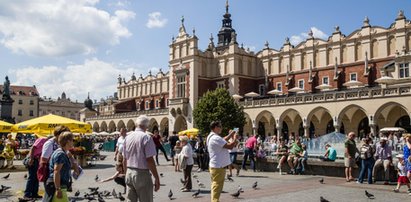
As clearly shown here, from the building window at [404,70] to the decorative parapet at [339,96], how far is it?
11.4 ft

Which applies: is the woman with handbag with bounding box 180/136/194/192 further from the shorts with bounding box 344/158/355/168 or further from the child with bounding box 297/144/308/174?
the child with bounding box 297/144/308/174

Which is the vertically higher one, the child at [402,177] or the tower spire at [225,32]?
the tower spire at [225,32]

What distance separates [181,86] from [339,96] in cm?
2291

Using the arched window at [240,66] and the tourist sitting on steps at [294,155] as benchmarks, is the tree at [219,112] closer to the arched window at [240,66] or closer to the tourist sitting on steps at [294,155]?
the arched window at [240,66]

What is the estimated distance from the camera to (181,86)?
5312cm

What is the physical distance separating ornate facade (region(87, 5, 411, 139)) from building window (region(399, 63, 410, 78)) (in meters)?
0.08

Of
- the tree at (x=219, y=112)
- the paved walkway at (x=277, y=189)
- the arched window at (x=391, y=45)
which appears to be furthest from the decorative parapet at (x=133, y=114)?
the paved walkway at (x=277, y=189)

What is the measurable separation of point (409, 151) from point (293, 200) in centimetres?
395

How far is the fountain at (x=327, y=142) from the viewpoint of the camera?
19141 millimetres

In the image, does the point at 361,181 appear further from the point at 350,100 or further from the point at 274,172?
the point at 350,100

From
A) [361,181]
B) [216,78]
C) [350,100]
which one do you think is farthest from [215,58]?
[361,181]

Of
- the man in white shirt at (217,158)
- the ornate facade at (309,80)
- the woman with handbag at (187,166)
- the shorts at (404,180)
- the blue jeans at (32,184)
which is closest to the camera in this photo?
the man in white shirt at (217,158)

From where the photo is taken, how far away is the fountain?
19.1m

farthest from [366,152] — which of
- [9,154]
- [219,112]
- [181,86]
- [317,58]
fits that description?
[181,86]
